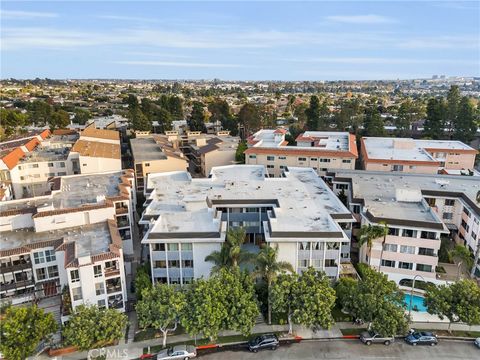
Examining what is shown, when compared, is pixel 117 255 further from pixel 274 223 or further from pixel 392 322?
pixel 392 322

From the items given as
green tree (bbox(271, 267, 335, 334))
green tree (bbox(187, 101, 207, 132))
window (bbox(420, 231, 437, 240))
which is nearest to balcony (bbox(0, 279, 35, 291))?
green tree (bbox(271, 267, 335, 334))

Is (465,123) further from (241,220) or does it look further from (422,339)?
(422,339)

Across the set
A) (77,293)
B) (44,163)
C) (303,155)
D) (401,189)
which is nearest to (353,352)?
(401,189)

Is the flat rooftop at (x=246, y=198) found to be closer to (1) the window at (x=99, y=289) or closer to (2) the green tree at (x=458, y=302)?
(1) the window at (x=99, y=289)

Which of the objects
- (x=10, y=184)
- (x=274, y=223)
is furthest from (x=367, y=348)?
(x=10, y=184)

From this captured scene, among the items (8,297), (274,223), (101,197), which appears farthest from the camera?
(101,197)

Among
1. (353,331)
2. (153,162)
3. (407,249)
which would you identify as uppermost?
(153,162)

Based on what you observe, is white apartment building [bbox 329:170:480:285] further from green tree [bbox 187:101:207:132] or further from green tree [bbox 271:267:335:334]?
green tree [bbox 187:101:207:132]
